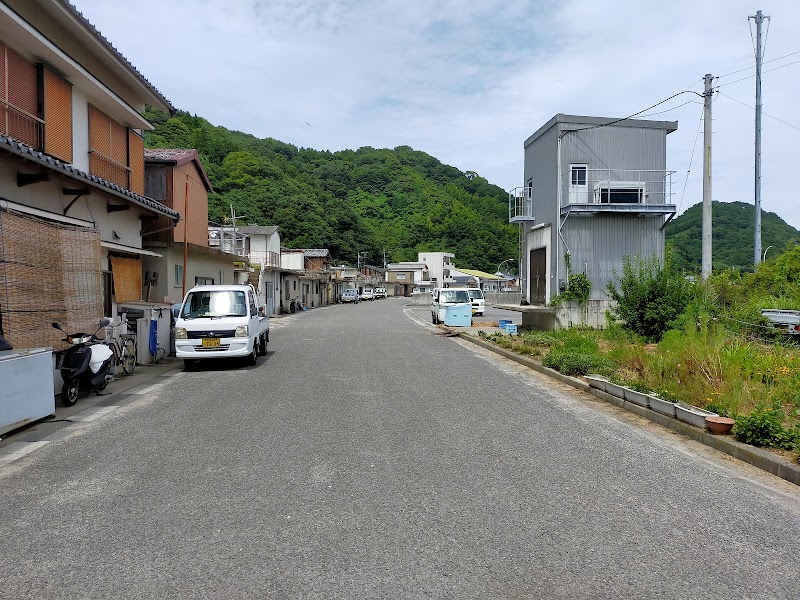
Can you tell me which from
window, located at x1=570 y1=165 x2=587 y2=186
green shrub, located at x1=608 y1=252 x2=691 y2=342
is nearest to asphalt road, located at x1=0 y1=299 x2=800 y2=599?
green shrub, located at x1=608 y1=252 x2=691 y2=342

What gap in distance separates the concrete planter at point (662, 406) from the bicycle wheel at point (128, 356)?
1013 centimetres

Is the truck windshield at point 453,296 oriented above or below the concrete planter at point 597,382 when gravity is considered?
above

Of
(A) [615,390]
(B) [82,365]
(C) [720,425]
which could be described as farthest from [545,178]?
(B) [82,365]

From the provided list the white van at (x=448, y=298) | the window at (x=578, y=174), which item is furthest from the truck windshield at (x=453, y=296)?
the window at (x=578, y=174)

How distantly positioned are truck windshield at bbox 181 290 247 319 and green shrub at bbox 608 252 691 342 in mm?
10165

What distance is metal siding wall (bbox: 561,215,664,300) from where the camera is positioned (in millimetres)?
22938

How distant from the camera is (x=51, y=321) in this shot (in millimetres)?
9336

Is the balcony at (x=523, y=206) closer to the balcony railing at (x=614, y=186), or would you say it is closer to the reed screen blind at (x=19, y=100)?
the balcony railing at (x=614, y=186)

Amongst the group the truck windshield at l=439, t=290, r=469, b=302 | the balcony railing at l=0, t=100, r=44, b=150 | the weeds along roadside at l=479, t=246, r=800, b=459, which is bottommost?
the weeds along roadside at l=479, t=246, r=800, b=459

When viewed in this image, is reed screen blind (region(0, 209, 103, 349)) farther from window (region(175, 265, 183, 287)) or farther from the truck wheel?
window (region(175, 265, 183, 287))

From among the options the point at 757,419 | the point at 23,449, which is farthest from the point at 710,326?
the point at 23,449

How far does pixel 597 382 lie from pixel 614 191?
15543 millimetres

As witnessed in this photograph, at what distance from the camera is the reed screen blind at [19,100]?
35.0ft

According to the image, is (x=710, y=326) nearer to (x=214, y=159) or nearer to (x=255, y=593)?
(x=255, y=593)
